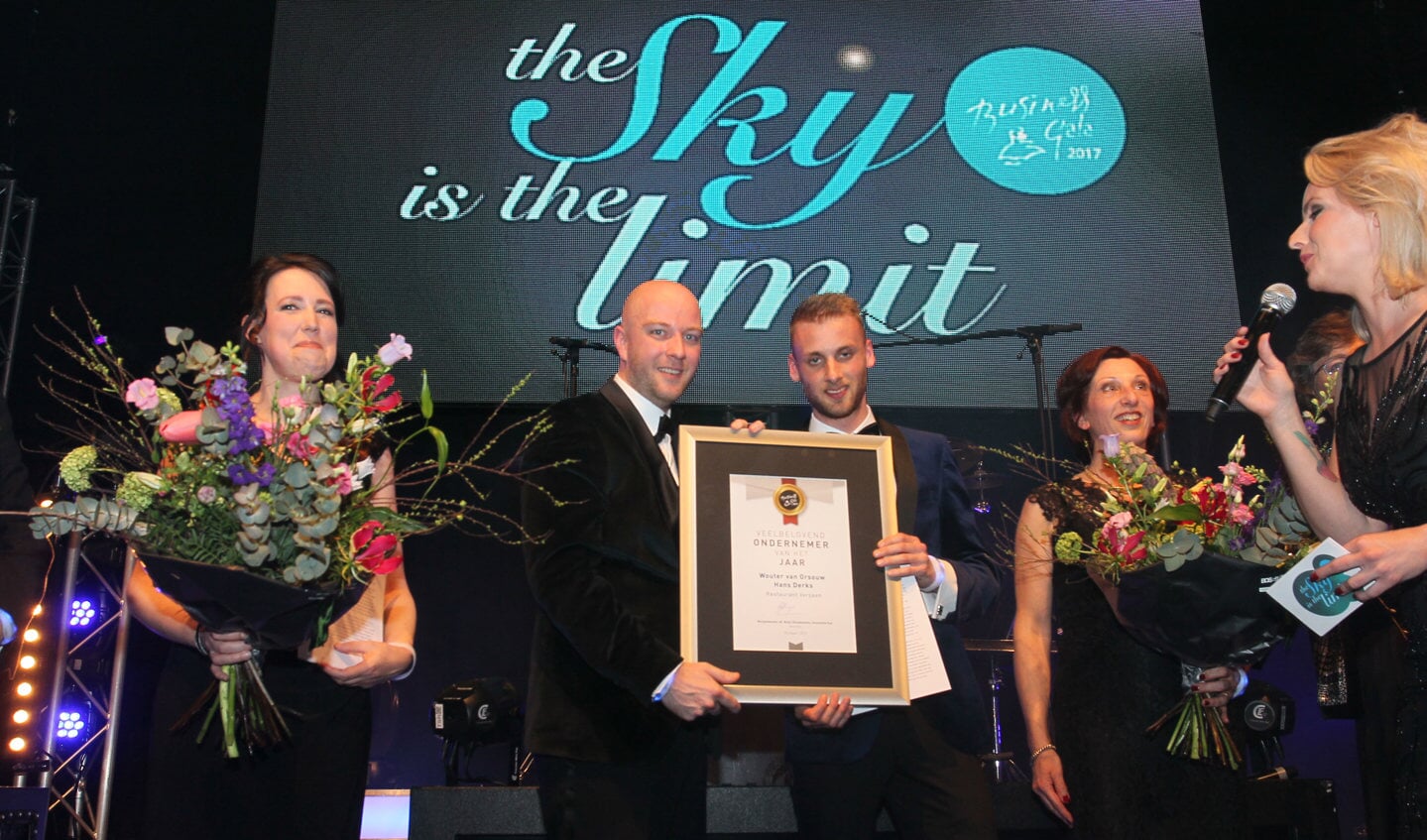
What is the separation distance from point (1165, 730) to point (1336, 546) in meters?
0.76

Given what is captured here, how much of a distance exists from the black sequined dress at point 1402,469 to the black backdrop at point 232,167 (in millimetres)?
3187

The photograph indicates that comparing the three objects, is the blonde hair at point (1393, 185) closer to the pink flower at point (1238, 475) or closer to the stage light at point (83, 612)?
the pink flower at point (1238, 475)

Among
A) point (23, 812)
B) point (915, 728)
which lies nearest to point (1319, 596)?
point (915, 728)

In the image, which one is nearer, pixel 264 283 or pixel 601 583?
pixel 601 583

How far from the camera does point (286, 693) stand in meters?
2.28

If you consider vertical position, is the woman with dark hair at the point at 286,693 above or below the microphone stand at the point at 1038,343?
below

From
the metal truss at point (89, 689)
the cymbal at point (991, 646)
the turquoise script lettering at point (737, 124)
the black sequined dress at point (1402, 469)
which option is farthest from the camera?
the turquoise script lettering at point (737, 124)

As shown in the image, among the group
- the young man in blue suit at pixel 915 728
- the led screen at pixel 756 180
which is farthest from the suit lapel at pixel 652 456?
the led screen at pixel 756 180

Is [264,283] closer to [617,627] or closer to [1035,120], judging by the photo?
[617,627]

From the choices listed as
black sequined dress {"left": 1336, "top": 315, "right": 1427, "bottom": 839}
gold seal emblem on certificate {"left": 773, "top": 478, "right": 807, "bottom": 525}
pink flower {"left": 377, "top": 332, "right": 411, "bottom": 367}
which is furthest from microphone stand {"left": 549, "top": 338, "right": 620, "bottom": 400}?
black sequined dress {"left": 1336, "top": 315, "right": 1427, "bottom": 839}

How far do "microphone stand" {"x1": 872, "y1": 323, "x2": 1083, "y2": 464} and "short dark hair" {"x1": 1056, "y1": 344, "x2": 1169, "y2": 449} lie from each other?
171cm

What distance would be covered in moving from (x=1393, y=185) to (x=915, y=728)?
4.76 ft

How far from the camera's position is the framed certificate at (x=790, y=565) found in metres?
2.51

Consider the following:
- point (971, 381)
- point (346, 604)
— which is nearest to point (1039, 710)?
point (346, 604)
